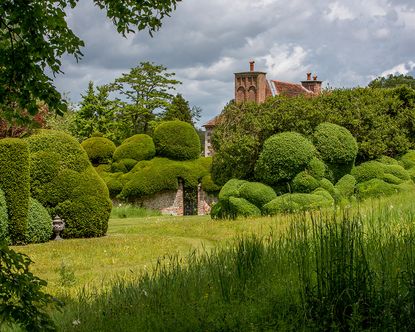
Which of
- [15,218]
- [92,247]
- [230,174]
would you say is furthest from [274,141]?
[15,218]

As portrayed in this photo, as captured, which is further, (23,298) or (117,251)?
(117,251)

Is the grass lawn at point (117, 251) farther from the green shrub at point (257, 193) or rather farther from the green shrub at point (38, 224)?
the green shrub at point (257, 193)

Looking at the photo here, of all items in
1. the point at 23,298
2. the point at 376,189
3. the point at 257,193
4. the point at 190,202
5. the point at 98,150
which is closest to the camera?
the point at 23,298

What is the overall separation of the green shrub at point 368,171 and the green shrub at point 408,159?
57.6 inches

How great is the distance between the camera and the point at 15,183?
13469mm

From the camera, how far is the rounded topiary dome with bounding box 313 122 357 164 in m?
16.6

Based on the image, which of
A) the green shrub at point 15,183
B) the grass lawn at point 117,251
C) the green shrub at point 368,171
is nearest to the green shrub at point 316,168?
the green shrub at point 368,171

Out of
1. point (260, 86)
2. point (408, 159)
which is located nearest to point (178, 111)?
point (260, 86)

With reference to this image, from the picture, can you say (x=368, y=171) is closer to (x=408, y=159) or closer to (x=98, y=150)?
(x=408, y=159)

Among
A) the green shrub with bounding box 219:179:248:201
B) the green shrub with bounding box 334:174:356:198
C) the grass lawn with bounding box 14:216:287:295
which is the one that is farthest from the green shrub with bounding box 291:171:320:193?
the grass lawn with bounding box 14:216:287:295

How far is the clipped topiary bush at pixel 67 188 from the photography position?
14914mm

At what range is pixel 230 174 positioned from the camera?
17.9 m

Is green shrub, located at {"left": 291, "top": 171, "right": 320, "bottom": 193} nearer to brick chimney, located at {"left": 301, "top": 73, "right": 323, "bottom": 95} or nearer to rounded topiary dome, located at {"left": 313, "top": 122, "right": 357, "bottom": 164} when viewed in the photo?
rounded topiary dome, located at {"left": 313, "top": 122, "right": 357, "bottom": 164}

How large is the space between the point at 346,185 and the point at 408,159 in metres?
3.15
